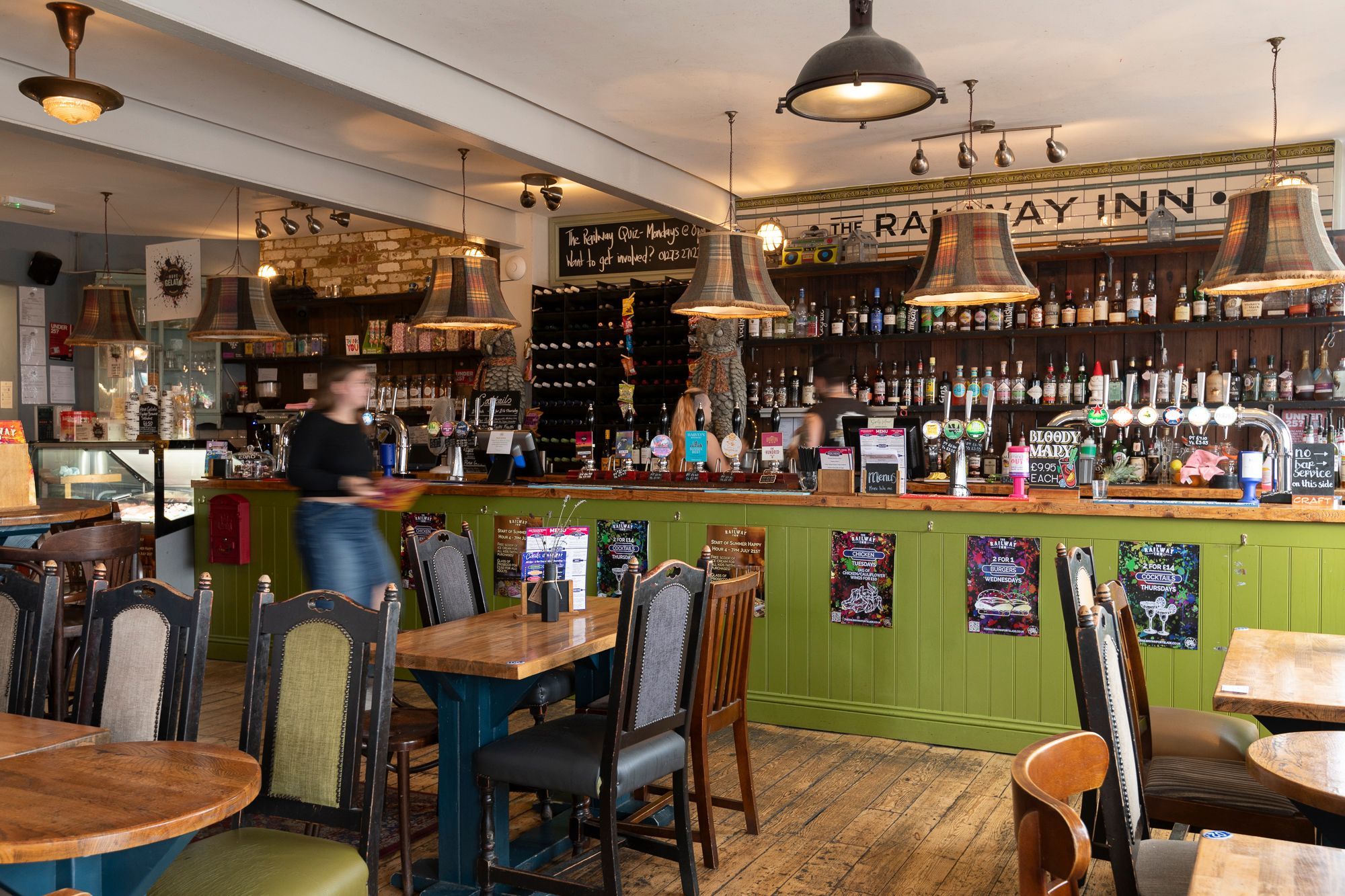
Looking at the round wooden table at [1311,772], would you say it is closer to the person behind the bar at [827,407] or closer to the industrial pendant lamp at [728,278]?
the industrial pendant lamp at [728,278]

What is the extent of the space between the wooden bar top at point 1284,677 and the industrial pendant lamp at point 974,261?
214 cm

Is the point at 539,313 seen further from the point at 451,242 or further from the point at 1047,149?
the point at 1047,149

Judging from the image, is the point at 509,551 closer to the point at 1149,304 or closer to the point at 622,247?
the point at 622,247

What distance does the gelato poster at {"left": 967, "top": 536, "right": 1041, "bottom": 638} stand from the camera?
15.6 ft

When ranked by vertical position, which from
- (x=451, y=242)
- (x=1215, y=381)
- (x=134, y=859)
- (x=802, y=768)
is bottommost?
(x=802, y=768)

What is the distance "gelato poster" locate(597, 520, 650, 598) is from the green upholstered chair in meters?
3.11

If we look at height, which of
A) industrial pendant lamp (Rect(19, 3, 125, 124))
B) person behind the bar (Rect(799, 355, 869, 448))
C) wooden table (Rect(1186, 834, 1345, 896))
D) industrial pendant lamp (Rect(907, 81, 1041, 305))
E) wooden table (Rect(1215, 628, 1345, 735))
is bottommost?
wooden table (Rect(1215, 628, 1345, 735))

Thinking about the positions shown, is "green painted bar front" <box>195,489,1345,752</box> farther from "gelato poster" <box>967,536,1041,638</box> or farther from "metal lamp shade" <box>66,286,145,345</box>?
"metal lamp shade" <box>66,286,145,345</box>

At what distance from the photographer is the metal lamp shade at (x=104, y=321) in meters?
8.77

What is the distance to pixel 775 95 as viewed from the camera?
6438 millimetres

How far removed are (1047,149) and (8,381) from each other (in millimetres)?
9813

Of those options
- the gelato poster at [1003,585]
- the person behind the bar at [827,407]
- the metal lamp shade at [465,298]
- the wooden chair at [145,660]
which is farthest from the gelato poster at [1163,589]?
the metal lamp shade at [465,298]

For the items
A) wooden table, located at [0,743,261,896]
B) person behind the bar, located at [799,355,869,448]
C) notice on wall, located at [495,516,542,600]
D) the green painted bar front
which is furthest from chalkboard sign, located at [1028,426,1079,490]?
wooden table, located at [0,743,261,896]

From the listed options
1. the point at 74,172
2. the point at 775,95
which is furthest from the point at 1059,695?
the point at 74,172
